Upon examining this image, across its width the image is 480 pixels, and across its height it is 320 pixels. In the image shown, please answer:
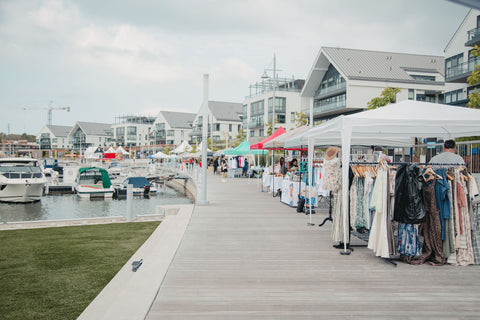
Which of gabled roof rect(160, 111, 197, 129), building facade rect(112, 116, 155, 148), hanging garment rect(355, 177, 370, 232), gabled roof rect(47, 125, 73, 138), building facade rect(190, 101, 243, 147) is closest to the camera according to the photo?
hanging garment rect(355, 177, 370, 232)

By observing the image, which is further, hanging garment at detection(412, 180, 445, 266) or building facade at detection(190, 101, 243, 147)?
building facade at detection(190, 101, 243, 147)

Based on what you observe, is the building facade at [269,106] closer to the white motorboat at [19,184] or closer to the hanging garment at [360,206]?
the white motorboat at [19,184]

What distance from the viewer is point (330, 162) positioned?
24.6 feet

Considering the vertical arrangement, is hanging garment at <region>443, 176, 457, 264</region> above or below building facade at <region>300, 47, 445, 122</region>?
below

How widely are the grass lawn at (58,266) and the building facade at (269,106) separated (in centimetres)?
5281

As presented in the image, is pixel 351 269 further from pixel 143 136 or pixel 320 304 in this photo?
pixel 143 136

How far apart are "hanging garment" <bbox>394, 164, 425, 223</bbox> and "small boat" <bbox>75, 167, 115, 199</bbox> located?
96.0 feet

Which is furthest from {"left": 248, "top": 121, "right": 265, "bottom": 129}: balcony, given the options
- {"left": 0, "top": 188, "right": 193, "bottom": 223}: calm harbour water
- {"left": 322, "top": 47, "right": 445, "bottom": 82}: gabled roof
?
{"left": 0, "top": 188, "right": 193, "bottom": 223}: calm harbour water

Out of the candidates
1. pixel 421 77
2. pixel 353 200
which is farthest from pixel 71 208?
pixel 421 77

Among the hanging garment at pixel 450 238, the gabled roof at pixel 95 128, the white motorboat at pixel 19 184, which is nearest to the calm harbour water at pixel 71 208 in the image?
the white motorboat at pixel 19 184

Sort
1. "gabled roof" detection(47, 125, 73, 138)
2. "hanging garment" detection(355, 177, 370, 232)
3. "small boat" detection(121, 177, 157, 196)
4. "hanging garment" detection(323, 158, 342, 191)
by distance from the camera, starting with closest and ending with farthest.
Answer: "hanging garment" detection(355, 177, 370, 232) < "hanging garment" detection(323, 158, 342, 191) < "small boat" detection(121, 177, 157, 196) < "gabled roof" detection(47, 125, 73, 138)

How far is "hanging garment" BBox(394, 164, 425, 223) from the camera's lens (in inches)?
229

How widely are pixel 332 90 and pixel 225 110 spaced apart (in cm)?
4565

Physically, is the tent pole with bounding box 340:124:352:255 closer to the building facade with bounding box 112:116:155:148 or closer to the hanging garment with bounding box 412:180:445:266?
the hanging garment with bounding box 412:180:445:266
